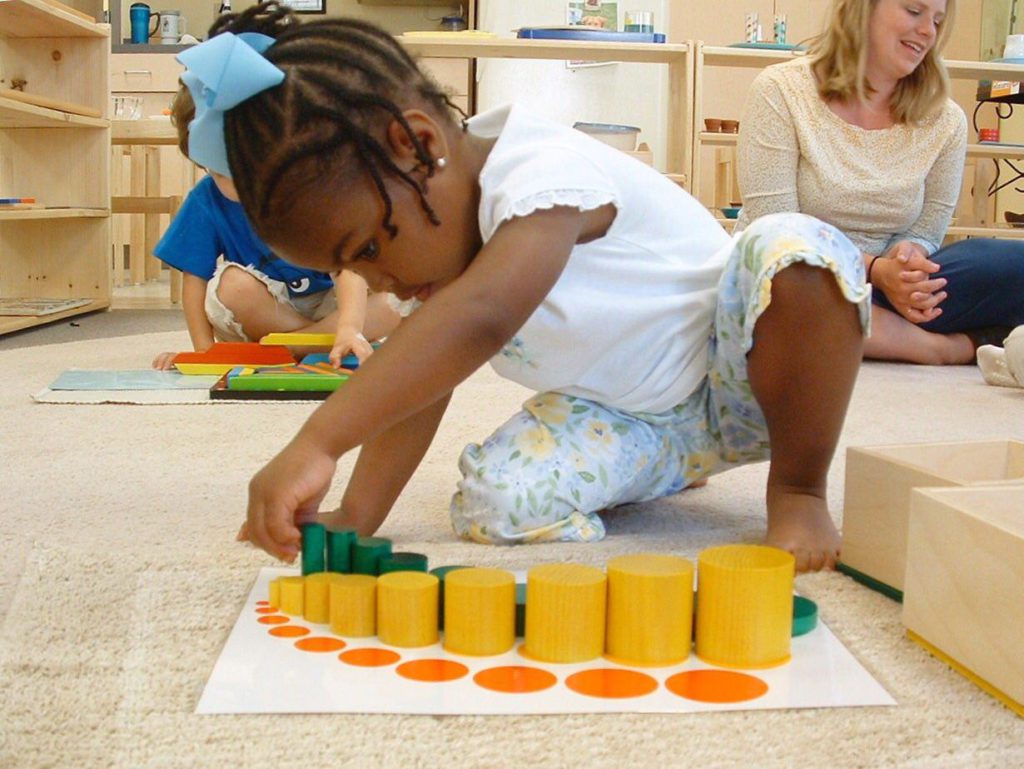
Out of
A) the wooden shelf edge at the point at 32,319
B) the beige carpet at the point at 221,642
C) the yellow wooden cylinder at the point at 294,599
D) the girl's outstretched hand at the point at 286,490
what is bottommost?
the beige carpet at the point at 221,642

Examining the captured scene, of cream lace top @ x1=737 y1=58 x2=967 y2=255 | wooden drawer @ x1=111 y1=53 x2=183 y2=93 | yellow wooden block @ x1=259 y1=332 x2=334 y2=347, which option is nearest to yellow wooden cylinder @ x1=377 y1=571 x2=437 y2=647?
yellow wooden block @ x1=259 y1=332 x2=334 y2=347

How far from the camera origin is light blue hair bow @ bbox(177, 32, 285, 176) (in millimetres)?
665

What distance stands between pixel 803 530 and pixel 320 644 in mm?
375

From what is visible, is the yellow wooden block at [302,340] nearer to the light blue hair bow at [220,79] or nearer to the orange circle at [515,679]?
the light blue hair bow at [220,79]

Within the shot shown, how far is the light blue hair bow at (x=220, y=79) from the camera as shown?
2.18 feet

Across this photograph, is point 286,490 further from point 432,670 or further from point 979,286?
point 979,286

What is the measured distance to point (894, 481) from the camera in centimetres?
74

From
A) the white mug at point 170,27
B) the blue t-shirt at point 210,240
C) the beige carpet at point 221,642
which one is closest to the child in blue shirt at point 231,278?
the blue t-shirt at point 210,240

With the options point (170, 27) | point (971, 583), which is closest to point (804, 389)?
point (971, 583)

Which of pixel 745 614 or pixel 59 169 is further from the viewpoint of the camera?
pixel 59 169

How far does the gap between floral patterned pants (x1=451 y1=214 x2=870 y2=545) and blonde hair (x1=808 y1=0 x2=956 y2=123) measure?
1.12m

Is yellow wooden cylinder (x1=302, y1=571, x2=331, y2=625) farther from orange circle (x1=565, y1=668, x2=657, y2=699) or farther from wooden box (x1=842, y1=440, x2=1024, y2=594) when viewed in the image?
wooden box (x1=842, y1=440, x2=1024, y2=594)

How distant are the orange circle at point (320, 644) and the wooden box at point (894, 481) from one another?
0.36 metres

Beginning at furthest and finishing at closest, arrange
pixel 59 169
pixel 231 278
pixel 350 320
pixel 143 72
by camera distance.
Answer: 1. pixel 143 72
2. pixel 59 169
3. pixel 231 278
4. pixel 350 320
